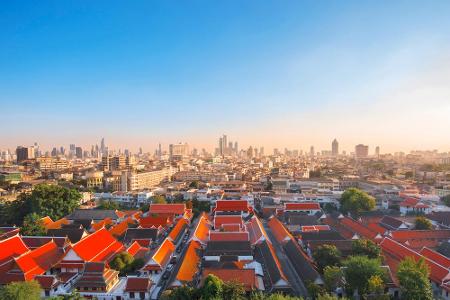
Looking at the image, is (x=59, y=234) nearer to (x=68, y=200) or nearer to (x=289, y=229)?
(x=68, y=200)

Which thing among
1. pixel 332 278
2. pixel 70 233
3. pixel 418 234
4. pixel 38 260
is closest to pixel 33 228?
pixel 70 233

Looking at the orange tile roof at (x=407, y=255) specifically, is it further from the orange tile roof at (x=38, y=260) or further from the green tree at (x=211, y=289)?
the orange tile roof at (x=38, y=260)

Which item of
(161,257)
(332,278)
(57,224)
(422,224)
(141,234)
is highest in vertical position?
(422,224)

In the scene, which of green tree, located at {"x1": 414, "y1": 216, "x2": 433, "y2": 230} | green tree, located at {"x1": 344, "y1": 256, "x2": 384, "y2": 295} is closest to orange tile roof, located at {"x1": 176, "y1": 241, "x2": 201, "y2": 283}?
green tree, located at {"x1": 344, "y1": 256, "x2": 384, "y2": 295}

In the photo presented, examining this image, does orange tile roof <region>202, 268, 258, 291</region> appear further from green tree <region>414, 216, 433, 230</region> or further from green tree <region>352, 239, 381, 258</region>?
green tree <region>414, 216, 433, 230</region>

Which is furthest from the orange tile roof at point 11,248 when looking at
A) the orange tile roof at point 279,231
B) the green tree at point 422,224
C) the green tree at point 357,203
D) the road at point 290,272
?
the green tree at point 422,224

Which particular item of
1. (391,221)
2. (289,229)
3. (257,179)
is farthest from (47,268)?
(257,179)

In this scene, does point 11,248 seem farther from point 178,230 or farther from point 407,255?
point 407,255
